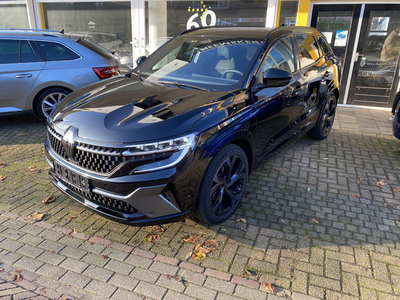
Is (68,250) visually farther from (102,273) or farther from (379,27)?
(379,27)

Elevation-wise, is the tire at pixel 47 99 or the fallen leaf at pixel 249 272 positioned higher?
the tire at pixel 47 99

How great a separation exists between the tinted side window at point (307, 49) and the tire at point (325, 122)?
2.65ft

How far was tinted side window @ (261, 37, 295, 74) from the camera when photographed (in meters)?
3.71

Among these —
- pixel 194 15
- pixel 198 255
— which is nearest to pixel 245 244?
pixel 198 255

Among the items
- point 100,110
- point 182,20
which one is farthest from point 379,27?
point 100,110

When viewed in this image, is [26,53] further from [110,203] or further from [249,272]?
[249,272]

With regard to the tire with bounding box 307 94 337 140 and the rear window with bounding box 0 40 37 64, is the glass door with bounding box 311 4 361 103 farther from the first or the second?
the rear window with bounding box 0 40 37 64

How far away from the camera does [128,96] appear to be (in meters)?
3.28

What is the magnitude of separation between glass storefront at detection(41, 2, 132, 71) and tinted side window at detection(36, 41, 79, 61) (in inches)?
133

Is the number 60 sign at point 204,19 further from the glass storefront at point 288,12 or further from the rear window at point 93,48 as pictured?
the rear window at point 93,48

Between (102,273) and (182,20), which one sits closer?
(102,273)

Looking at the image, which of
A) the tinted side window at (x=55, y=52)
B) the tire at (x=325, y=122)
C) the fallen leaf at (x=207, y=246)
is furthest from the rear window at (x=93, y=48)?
the fallen leaf at (x=207, y=246)

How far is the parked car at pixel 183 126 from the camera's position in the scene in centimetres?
262

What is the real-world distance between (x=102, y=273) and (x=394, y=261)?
101 inches
